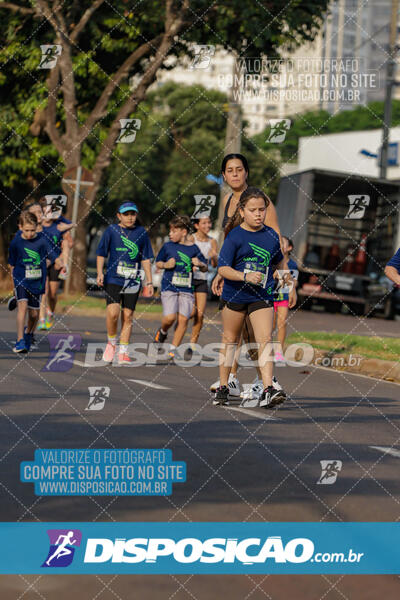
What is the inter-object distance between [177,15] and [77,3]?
2371 millimetres

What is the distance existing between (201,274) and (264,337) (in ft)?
16.6

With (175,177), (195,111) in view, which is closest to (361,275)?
(175,177)

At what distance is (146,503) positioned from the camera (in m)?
6.14

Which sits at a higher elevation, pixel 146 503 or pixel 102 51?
pixel 102 51

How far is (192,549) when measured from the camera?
521 centimetres

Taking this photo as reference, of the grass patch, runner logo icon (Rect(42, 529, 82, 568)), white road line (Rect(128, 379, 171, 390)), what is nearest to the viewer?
runner logo icon (Rect(42, 529, 82, 568))

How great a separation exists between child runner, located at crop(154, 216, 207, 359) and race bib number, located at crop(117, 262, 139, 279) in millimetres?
822

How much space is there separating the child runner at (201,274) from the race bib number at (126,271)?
123 cm

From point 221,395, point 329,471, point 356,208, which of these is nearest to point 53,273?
point 221,395

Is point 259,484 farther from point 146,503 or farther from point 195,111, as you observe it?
point 195,111

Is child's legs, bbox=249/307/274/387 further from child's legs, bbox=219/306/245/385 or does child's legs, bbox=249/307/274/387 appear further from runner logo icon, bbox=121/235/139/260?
runner logo icon, bbox=121/235/139/260

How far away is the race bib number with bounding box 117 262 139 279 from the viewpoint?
13906 mm

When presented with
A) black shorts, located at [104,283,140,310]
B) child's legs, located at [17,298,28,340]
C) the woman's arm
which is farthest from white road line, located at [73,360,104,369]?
the woman's arm

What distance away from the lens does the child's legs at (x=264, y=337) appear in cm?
992
